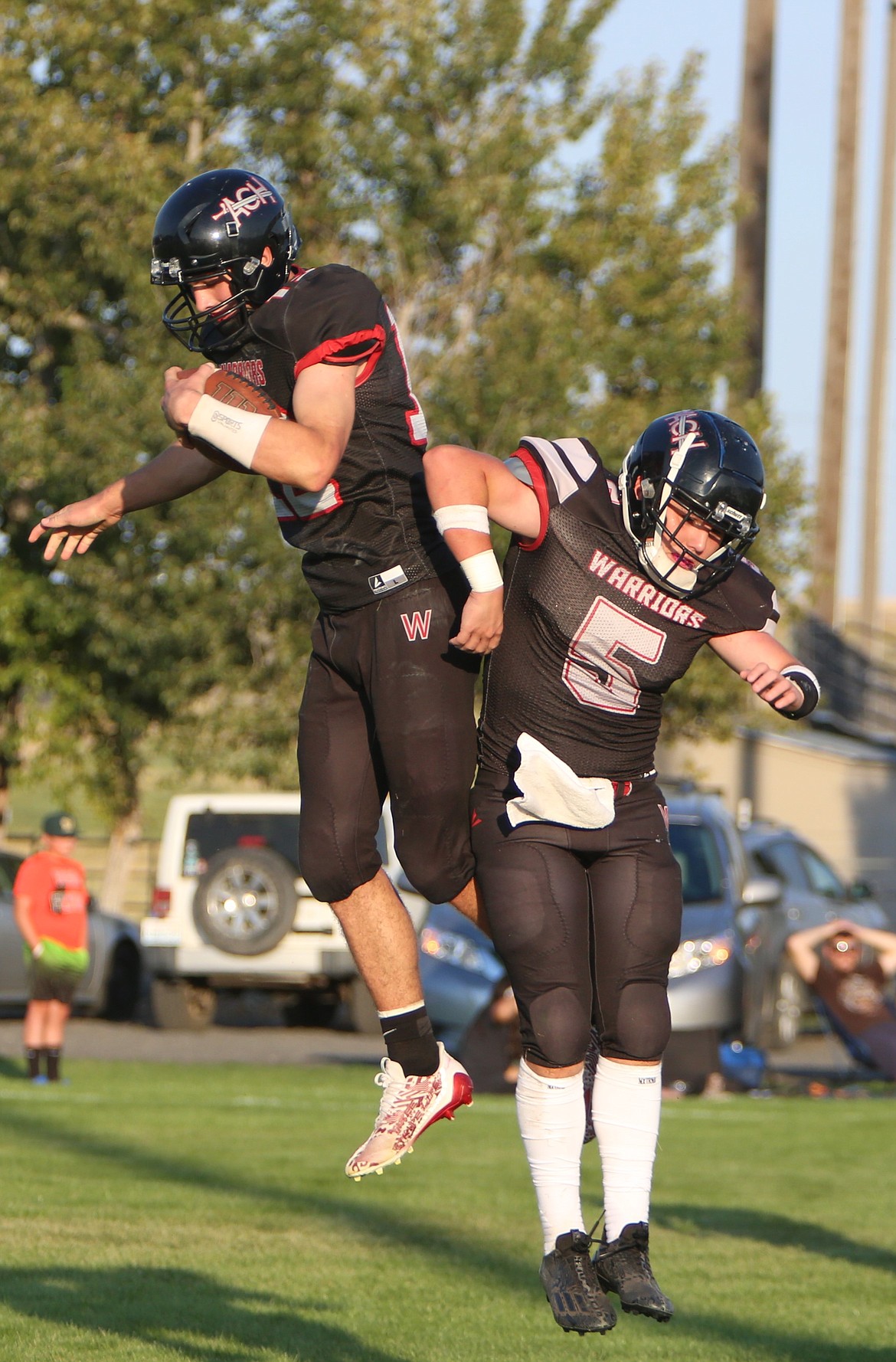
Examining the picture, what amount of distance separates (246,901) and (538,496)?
40.6 ft

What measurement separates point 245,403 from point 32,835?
905 inches

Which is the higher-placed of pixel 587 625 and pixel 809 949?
pixel 587 625

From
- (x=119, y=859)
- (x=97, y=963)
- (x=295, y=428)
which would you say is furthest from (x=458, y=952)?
(x=295, y=428)

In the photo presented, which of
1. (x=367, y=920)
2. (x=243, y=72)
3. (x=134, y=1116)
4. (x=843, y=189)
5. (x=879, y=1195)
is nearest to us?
(x=367, y=920)

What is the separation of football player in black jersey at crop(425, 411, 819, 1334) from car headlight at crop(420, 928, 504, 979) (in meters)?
9.51

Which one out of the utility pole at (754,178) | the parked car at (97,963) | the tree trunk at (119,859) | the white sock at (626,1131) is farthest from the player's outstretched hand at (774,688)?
the utility pole at (754,178)

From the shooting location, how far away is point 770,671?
489 cm

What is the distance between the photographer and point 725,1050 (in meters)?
14.7

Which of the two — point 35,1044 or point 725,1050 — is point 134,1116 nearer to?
point 35,1044

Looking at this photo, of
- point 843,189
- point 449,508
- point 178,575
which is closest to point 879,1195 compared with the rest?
point 449,508

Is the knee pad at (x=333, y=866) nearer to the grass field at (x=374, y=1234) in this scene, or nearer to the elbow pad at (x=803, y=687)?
the elbow pad at (x=803, y=687)

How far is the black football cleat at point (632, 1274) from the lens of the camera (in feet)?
15.2

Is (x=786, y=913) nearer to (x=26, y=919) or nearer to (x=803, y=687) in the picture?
(x=26, y=919)

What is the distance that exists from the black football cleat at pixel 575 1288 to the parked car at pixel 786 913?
11.0 metres
